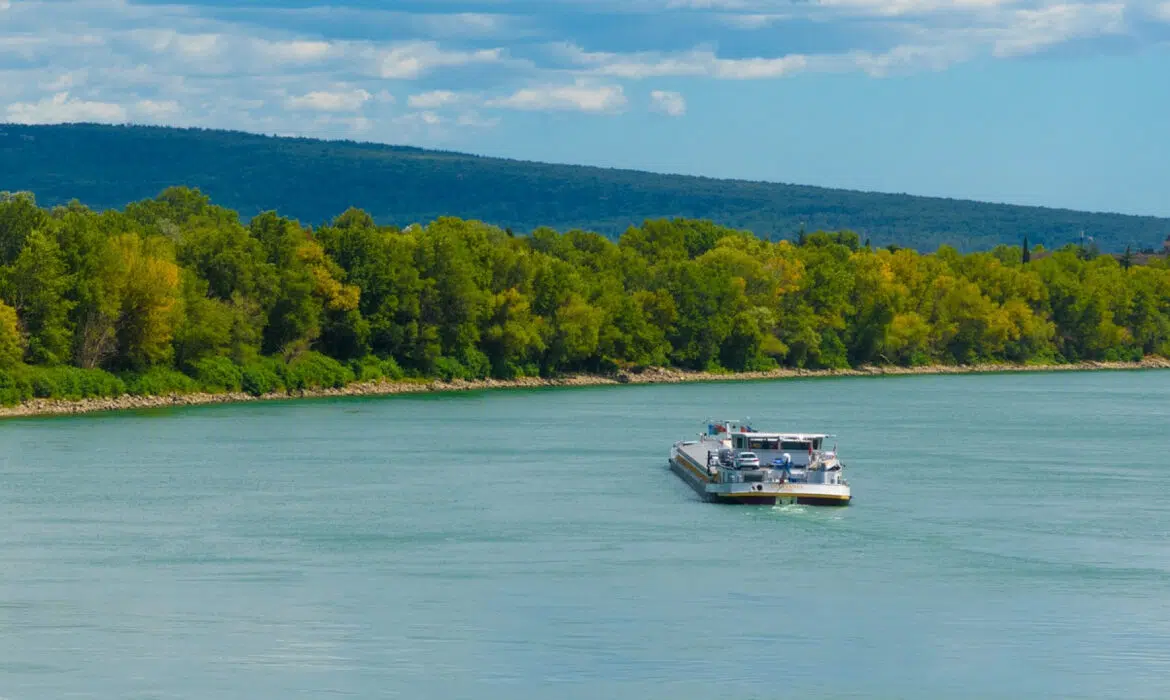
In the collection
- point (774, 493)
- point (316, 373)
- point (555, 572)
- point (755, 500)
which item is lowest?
point (316, 373)

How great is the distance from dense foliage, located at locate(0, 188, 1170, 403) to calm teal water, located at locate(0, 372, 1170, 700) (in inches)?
568

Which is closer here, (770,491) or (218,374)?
(770,491)

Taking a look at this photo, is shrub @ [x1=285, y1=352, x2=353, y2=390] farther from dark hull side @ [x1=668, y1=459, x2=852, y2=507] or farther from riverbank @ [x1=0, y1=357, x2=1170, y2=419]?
dark hull side @ [x1=668, y1=459, x2=852, y2=507]

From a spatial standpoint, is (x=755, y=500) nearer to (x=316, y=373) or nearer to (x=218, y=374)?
(x=218, y=374)

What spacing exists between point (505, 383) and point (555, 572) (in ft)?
226

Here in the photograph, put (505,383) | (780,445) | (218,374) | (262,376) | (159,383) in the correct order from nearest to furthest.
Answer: (780,445) < (159,383) < (218,374) < (262,376) < (505,383)

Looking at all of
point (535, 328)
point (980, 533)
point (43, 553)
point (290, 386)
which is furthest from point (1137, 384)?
point (43, 553)

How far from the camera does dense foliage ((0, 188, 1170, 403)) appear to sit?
79875 millimetres

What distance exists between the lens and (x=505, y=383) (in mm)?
104875

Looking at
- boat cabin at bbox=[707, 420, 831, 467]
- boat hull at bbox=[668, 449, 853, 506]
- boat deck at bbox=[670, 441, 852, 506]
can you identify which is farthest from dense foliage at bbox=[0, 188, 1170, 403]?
boat hull at bbox=[668, 449, 853, 506]

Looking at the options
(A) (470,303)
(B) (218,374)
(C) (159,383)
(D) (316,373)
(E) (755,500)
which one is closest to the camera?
(E) (755,500)

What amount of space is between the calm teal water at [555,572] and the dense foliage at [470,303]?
A: 14.4 metres

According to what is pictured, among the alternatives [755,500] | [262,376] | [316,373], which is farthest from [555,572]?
[316,373]

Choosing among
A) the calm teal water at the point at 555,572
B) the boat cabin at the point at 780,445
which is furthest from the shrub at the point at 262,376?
the boat cabin at the point at 780,445
